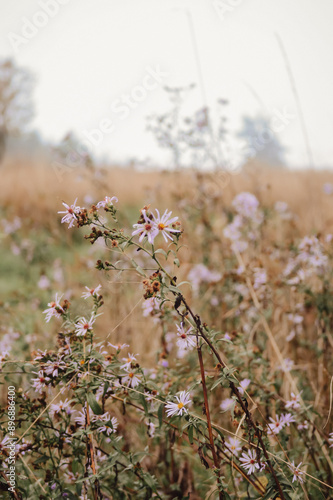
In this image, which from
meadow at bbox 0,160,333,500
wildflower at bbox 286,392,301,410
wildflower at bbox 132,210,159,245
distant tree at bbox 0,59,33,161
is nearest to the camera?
wildflower at bbox 132,210,159,245

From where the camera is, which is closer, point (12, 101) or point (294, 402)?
point (294, 402)

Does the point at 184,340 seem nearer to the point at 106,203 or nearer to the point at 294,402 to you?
the point at 106,203

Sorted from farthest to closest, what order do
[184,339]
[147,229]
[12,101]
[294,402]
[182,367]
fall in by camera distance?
[12,101], [182,367], [294,402], [184,339], [147,229]

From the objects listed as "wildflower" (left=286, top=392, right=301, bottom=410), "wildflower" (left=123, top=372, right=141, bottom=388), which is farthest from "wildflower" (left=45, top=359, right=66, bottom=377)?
"wildflower" (left=286, top=392, right=301, bottom=410)

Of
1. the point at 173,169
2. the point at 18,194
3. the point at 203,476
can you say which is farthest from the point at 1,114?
the point at 203,476

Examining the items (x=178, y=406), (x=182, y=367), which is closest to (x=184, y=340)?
(x=178, y=406)

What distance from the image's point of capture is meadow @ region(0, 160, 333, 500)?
2.75ft

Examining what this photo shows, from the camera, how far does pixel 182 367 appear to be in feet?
3.96

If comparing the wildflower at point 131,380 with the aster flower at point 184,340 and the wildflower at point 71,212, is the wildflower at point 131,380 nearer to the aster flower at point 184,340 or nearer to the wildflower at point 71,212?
the aster flower at point 184,340

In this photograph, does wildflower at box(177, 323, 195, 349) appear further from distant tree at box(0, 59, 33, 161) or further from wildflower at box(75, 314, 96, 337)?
distant tree at box(0, 59, 33, 161)

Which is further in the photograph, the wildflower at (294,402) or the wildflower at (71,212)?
the wildflower at (294,402)

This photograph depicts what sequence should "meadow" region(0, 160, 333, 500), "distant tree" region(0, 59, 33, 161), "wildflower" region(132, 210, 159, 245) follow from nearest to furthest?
"wildflower" region(132, 210, 159, 245) < "meadow" region(0, 160, 333, 500) < "distant tree" region(0, 59, 33, 161)

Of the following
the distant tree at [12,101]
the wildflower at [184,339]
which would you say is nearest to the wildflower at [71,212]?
the wildflower at [184,339]

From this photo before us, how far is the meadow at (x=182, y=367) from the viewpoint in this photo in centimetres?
84
